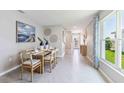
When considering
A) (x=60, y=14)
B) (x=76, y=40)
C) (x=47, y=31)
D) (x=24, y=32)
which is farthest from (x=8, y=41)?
(x=76, y=40)

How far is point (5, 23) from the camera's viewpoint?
12.2 feet

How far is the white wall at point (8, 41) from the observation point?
11.7ft

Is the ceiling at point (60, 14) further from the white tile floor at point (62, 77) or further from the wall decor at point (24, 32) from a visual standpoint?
the white tile floor at point (62, 77)

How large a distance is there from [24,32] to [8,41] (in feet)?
3.56

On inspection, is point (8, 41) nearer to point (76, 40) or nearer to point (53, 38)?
point (53, 38)

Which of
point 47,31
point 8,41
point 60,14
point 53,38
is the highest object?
point 60,14

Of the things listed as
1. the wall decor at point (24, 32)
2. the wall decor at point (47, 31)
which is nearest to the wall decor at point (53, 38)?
the wall decor at point (47, 31)

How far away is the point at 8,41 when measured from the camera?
3873mm

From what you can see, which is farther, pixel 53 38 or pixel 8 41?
pixel 53 38
